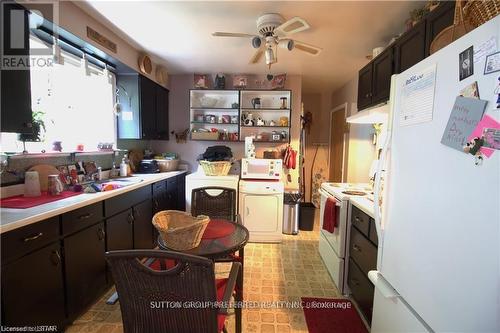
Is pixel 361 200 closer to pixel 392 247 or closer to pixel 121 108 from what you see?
pixel 392 247

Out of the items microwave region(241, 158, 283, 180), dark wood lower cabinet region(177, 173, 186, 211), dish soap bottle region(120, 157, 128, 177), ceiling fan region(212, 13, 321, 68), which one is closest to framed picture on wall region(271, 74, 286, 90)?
microwave region(241, 158, 283, 180)

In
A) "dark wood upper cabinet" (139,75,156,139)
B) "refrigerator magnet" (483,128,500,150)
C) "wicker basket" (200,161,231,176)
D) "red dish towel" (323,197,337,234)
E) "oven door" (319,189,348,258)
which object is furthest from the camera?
"wicker basket" (200,161,231,176)

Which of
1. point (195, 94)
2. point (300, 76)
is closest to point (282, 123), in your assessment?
point (300, 76)

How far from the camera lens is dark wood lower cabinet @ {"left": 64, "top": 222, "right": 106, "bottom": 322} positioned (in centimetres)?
154

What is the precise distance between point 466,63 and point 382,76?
1454mm

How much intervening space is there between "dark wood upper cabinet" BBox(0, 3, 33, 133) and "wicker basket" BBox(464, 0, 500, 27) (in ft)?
7.74

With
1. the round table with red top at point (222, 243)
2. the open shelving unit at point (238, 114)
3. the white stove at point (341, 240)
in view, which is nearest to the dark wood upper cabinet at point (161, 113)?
the open shelving unit at point (238, 114)

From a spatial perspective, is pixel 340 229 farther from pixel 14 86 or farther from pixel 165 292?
pixel 14 86

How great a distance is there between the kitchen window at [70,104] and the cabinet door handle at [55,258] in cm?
96

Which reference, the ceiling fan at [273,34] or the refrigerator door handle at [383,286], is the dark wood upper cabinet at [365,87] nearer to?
the ceiling fan at [273,34]

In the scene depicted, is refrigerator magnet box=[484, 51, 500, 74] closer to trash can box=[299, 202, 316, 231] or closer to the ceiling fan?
the ceiling fan

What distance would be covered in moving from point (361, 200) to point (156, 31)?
2.50 m

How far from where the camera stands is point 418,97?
95 centimetres

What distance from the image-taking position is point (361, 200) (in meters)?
1.88
